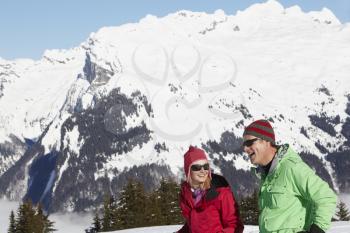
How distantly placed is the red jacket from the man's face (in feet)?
2.84

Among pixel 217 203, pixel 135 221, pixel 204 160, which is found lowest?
pixel 135 221

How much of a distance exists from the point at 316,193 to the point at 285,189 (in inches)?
19.9

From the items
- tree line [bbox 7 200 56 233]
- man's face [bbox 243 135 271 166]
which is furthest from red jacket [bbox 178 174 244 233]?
tree line [bbox 7 200 56 233]

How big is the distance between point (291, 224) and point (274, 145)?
→ 0.90 m

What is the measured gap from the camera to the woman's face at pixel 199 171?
24.5ft

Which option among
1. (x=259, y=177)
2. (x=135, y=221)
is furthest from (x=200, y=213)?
(x=135, y=221)

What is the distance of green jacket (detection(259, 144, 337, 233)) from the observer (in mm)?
6273

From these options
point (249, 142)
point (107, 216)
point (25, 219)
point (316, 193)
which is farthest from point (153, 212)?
point (316, 193)

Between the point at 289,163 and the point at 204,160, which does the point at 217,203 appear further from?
the point at 289,163

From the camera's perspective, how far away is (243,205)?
59594mm

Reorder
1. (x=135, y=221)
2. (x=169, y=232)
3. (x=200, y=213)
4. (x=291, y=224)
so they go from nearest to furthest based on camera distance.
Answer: (x=291, y=224) → (x=200, y=213) → (x=169, y=232) → (x=135, y=221)

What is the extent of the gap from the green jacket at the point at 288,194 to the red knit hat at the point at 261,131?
0.19 metres

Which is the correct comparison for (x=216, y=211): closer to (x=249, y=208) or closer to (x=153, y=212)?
(x=153, y=212)

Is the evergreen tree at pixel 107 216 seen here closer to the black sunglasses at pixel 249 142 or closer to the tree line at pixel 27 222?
the tree line at pixel 27 222
